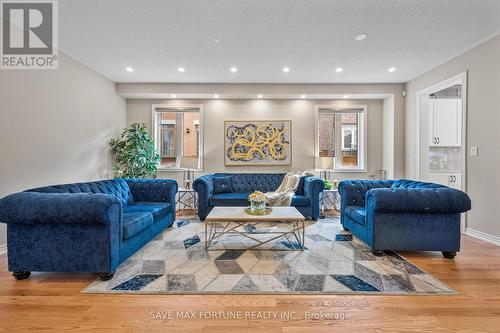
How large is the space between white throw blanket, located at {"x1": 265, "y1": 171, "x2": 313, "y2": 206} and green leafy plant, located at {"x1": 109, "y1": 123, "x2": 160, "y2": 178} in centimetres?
263

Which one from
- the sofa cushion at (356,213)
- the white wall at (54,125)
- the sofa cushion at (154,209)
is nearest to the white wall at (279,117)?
the white wall at (54,125)

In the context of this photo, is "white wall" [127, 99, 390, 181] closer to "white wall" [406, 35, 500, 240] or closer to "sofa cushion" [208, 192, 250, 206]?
"sofa cushion" [208, 192, 250, 206]

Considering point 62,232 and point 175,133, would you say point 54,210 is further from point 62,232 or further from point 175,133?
point 175,133

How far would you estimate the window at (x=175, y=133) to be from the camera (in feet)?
19.1

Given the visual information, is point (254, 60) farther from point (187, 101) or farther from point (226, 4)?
point (187, 101)

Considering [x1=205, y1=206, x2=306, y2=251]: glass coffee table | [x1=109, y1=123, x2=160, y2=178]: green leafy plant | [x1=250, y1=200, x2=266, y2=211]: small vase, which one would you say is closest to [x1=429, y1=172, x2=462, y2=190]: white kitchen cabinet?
[x1=205, y1=206, x2=306, y2=251]: glass coffee table

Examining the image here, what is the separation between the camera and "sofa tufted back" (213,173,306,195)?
5.20 m

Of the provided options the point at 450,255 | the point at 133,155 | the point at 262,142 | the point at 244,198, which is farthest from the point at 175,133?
the point at 450,255

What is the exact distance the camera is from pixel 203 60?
4.09 m

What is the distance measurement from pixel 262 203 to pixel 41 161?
10.2 feet

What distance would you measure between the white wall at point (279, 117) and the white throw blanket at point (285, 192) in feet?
2.69

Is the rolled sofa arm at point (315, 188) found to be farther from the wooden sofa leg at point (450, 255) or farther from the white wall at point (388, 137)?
the white wall at point (388, 137)

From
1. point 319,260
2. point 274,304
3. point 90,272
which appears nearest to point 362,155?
point 319,260

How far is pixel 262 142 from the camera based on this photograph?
5.67m
